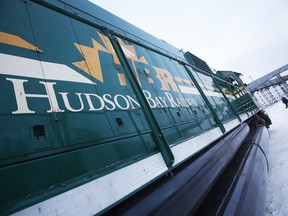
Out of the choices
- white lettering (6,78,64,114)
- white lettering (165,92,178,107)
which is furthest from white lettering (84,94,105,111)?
white lettering (165,92,178,107)

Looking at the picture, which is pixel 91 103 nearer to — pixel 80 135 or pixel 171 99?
pixel 80 135

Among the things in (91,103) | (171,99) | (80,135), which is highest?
(171,99)

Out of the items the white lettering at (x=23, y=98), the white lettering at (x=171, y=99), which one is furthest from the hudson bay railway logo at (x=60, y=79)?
the white lettering at (x=171, y=99)

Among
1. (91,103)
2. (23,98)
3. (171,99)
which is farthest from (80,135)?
(171,99)

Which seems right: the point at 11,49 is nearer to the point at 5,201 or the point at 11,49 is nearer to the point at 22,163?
the point at 22,163

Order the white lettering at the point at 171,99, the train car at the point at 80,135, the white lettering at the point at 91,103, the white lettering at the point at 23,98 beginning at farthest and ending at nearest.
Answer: the white lettering at the point at 171,99 < the white lettering at the point at 91,103 < the white lettering at the point at 23,98 < the train car at the point at 80,135

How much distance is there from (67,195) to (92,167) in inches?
17.1

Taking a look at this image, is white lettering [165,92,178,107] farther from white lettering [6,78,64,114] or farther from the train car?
white lettering [6,78,64,114]

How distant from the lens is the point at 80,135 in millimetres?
1372

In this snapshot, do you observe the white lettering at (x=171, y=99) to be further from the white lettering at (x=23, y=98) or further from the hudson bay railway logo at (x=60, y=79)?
the white lettering at (x=23, y=98)

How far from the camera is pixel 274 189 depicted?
258 centimetres

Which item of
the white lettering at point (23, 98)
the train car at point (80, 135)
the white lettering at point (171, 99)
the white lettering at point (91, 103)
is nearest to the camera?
the train car at point (80, 135)

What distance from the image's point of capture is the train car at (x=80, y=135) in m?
0.92

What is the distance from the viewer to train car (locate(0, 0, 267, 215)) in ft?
3.03
